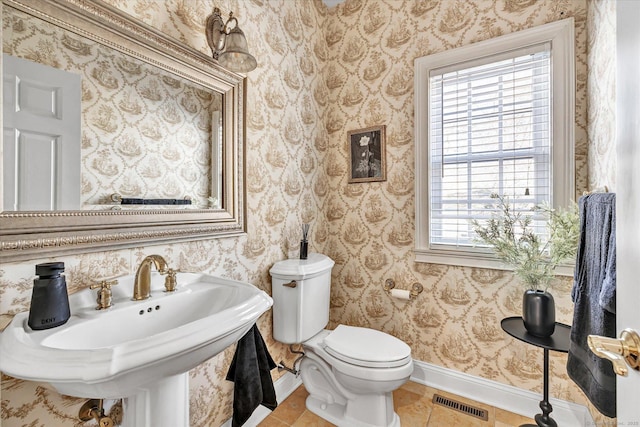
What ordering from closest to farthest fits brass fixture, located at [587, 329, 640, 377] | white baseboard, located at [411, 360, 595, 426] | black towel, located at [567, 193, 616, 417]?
brass fixture, located at [587, 329, 640, 377] → black towel, located at [567, 193, 616, 417] → white baseboard, located at [411, 360, 595, 426]

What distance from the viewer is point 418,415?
161 cm

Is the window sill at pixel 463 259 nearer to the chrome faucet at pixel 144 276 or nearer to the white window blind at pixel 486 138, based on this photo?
the white window blind at pixel 486 138

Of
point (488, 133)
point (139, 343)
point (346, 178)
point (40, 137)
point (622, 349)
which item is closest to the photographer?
point (622, 349)

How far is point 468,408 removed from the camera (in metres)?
1.66

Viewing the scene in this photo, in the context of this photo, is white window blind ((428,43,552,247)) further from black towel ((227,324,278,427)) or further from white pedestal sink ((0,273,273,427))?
white pedestal sink ((0,273,273,427))

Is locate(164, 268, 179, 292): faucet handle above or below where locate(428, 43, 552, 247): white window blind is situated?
below

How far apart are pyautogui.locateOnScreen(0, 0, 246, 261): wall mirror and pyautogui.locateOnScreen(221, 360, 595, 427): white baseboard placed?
1.08 metres

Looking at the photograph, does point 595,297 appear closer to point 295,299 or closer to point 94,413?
point 295,299

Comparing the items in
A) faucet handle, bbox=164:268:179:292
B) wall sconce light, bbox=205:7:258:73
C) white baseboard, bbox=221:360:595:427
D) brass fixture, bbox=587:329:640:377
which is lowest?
white baseboard, bbox=221:360:595:427

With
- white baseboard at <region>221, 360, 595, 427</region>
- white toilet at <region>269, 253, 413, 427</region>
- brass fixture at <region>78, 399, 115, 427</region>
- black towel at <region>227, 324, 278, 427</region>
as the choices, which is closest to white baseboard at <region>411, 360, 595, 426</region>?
white baseboard at <region>221, 360, 595, 427</region>

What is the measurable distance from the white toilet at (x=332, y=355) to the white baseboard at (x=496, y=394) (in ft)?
1.35

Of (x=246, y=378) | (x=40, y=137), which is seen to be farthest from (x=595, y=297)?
(x=40, y=137)

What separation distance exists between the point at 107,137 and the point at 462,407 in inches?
88.1

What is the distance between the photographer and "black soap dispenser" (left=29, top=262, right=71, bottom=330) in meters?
0.76
